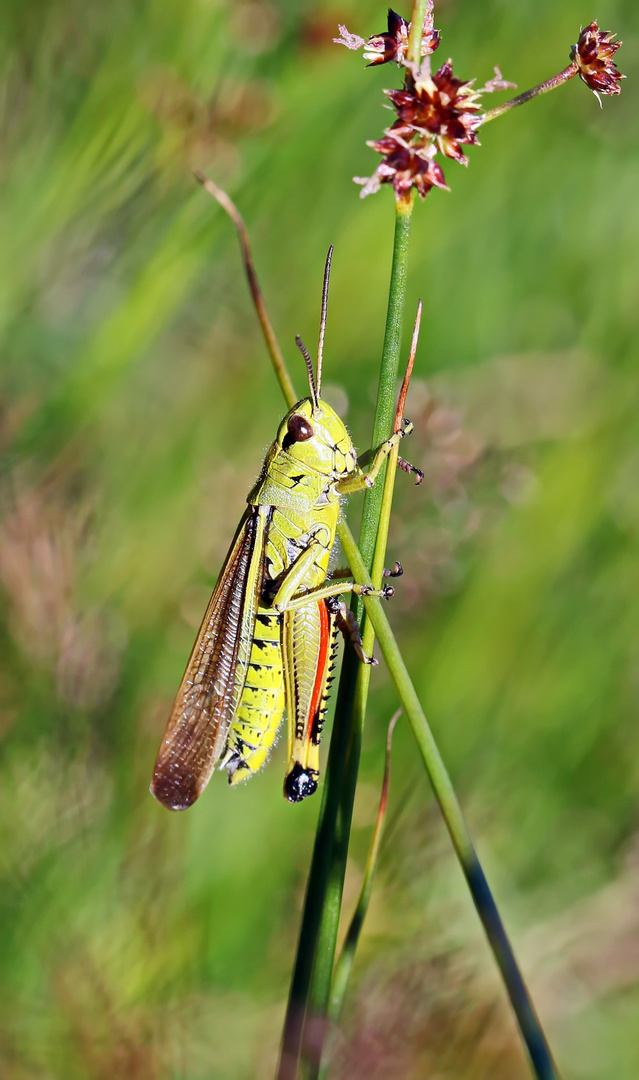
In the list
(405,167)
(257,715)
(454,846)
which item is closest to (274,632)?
(257,715)

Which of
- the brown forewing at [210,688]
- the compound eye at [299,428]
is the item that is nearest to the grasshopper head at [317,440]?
the compound eye at [299,428]

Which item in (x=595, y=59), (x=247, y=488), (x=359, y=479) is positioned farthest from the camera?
(x=247, y=488)

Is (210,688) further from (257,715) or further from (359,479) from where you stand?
(359,479)

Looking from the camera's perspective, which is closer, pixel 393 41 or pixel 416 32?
pixel 416 32

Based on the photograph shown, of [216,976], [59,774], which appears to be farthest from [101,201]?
[216,976]

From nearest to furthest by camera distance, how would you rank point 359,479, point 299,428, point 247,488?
point 359,479 → point 299,428 → point 247,488

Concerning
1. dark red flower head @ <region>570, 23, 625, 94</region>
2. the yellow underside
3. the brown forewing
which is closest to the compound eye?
the brown forewing

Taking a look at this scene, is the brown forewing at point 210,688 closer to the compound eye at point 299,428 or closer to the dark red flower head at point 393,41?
the compound eye at point 299,428
